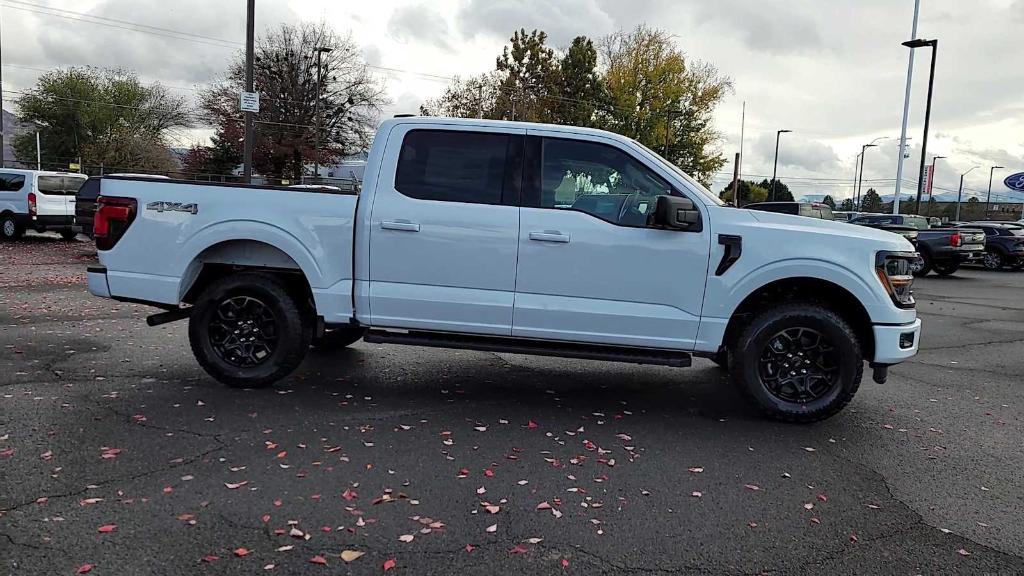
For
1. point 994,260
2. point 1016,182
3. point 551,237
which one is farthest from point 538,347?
point 1016,182

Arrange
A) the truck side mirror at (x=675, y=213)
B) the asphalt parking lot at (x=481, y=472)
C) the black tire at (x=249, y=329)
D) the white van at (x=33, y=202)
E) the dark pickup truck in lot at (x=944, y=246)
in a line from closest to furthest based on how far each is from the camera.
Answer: the asphalt parking lot at (x=481, y=472), the truck side mirror at (x=675, y=213), the black tire at (x=249, y=329), the white van at (x=33, y=202), the dark pickup truck in lot at (x=944, y=246)

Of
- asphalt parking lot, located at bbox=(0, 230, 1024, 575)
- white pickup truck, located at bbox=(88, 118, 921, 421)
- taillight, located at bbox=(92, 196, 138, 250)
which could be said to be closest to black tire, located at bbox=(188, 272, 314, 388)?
white pickup truck, located at bbox=(88, 118, 921, 421)

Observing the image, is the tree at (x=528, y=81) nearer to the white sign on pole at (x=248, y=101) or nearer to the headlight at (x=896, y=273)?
the white sign on pole at (x=248, y=101)

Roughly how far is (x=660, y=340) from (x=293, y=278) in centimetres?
288

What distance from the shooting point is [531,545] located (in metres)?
3.18

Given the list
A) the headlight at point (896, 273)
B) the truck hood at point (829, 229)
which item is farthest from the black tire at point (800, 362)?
the truck hood at point (829, 229)

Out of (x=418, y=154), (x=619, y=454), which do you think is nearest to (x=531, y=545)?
(x=619, y=454)

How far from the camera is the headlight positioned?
493 cm

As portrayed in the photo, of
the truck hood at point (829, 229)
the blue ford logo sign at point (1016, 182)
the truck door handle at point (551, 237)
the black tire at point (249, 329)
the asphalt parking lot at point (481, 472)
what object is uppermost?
the blue ford logo sign at point (1016, 182)

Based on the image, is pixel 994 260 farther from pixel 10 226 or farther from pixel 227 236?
pixel 10 226

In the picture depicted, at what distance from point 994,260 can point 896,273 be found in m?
21.9

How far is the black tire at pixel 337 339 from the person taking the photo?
677 centimetres

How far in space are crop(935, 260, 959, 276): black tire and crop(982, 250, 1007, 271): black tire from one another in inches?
155

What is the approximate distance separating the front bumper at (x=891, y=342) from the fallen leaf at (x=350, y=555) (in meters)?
3.80
